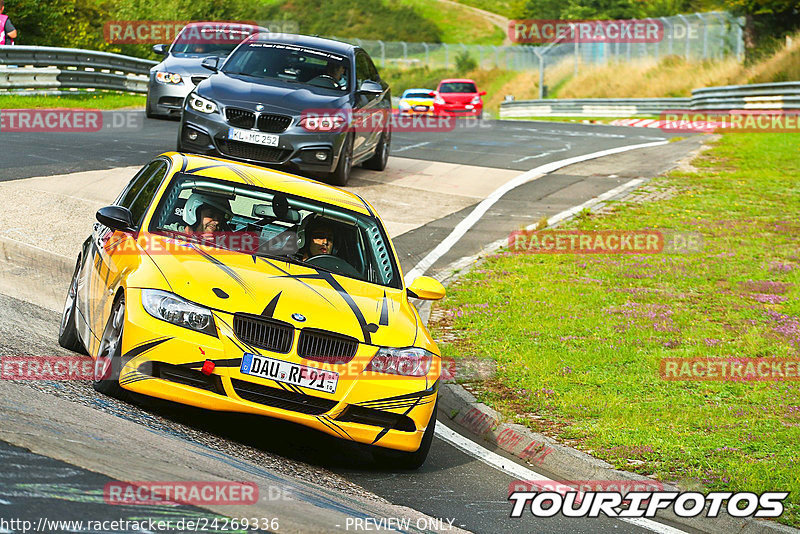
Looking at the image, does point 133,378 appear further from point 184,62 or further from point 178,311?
point 184,62

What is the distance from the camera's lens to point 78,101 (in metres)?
27.8

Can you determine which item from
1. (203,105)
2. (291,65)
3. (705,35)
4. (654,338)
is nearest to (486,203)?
(291,65)

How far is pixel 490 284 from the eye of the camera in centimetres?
1251

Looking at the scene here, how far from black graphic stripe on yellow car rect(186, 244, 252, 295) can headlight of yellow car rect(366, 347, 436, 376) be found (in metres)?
0.86

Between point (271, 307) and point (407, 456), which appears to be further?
point (407, 456)

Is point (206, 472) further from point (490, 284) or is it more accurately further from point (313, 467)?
point (490, 284)

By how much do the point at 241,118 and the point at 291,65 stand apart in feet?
5.16

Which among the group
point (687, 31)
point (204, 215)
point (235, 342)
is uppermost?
point (687, 31)

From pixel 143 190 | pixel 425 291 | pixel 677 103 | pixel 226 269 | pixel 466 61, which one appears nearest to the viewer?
pixel 226 269

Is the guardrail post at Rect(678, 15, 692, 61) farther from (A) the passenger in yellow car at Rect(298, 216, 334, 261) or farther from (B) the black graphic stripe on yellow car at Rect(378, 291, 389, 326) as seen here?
(B) the black graphic stripe on yellow car at Rect(378, 291, 389, 326)

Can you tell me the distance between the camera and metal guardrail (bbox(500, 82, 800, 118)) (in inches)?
1287

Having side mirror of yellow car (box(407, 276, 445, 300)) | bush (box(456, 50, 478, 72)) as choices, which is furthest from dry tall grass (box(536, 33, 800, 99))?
side mirror of yellow car (box(407, 276, 445, 300))

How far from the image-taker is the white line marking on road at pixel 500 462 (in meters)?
6.29

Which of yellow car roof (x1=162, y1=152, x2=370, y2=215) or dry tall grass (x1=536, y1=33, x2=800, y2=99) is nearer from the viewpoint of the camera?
yellow car roof (x1=162, y1=152, x2=370, y2=215)
